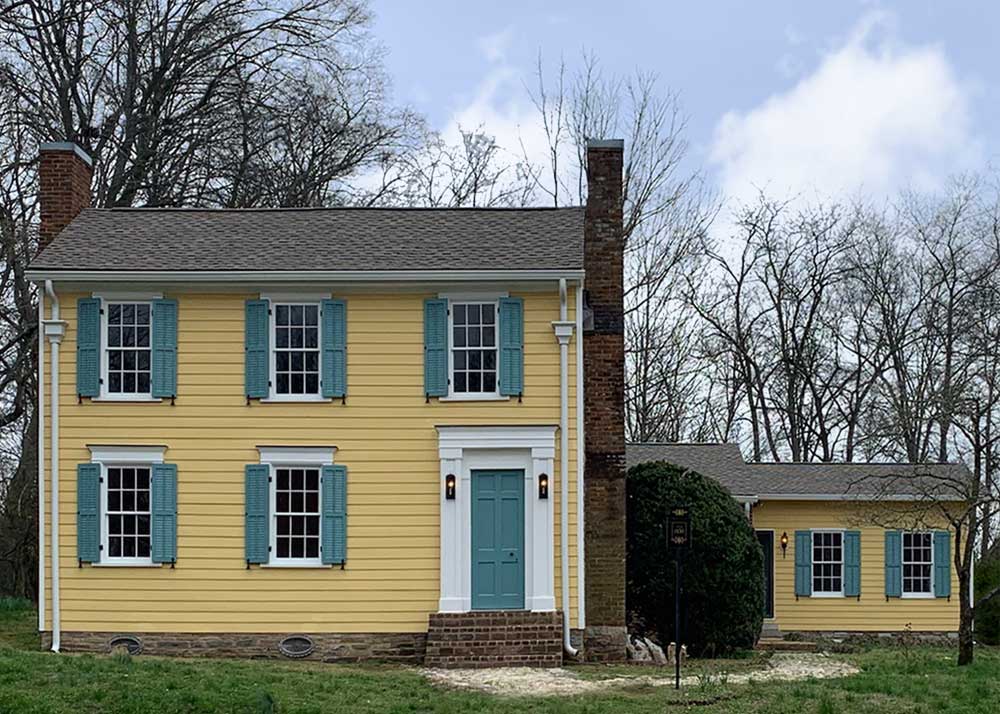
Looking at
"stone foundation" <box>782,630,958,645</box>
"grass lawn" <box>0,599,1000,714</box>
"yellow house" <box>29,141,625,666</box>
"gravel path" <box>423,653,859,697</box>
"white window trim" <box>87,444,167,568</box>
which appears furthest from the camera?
"stone foundation" <box>782,630,958,645</box>

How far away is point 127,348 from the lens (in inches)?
794

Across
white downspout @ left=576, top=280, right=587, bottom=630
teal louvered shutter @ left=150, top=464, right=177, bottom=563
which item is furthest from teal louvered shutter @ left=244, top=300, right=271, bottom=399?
white downspout @ left=576, top=280, right=587, bottom=630

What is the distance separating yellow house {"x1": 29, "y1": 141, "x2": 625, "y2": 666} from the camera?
1983 centimetres

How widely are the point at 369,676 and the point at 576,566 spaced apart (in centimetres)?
391

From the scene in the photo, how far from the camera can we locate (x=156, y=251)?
67.9ft

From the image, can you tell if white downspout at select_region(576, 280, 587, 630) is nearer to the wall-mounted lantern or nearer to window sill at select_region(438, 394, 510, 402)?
the wall-mounted lantern

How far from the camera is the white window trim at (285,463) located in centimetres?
1991

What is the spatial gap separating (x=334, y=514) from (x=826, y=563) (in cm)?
1295

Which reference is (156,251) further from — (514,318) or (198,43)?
(198,43)

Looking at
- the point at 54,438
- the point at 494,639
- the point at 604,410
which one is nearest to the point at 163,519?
the point at 54,438

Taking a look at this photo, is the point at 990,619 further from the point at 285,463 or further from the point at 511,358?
the point at 285,463

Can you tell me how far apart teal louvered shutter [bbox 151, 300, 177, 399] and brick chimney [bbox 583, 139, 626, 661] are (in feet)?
19.5

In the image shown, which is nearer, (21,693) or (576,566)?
(21,693)

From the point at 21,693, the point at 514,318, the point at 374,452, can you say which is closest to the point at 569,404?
the point at 514,318
